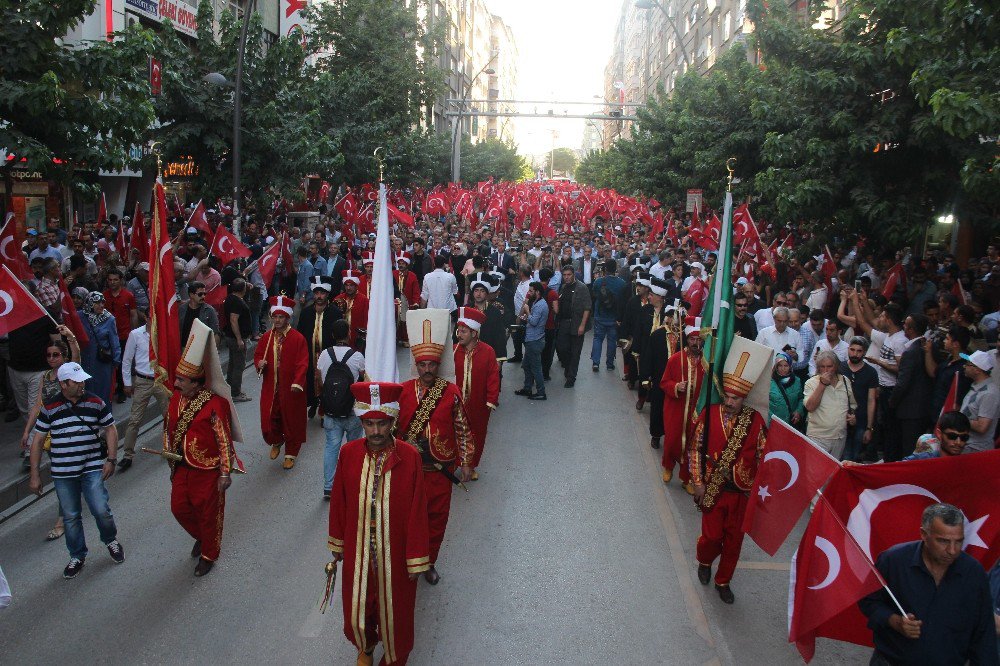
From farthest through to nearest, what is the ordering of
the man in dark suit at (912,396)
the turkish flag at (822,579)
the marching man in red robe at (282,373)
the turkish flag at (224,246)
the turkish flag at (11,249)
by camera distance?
the turkish flag at (224,246)
the turkish flag at (11,249)
the marching man in red robe at (282,373)
the man in dark suit at (912,396)
the turkish flag at (822,579)

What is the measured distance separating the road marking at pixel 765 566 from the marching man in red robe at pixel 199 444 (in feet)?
13.2

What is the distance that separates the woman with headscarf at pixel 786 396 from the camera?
8.57 m

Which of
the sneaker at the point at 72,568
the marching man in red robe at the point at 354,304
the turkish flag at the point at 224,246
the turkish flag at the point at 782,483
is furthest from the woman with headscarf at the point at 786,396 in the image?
the turkish flag at the point at 224,246

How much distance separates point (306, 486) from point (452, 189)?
1302 inches

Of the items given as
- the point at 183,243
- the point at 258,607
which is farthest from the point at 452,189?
the point at 258,607

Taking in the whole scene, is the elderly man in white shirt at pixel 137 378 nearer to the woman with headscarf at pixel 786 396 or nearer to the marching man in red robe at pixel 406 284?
the woman with headscarf at pixel 786 396

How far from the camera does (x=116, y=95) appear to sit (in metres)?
11.6

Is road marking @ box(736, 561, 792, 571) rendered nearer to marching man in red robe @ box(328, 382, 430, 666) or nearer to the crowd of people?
the crowd of people

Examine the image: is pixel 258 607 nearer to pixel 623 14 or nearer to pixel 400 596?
pixel 400 596

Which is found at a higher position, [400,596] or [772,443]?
[772,443]

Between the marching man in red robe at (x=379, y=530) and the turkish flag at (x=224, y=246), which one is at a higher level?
the turkish flag at (x=224, y=246)

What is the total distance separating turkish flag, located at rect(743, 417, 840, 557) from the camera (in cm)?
519

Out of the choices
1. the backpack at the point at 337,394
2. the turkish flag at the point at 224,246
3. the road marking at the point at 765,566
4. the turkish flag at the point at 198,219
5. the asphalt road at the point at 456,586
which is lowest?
the road marking at the point at 765,566

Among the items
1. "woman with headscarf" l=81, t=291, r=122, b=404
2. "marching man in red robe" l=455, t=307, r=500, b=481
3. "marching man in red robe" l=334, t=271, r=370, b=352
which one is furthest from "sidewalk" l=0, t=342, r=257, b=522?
"marching man in red robe" l=455, t=307, r=500, b=481
